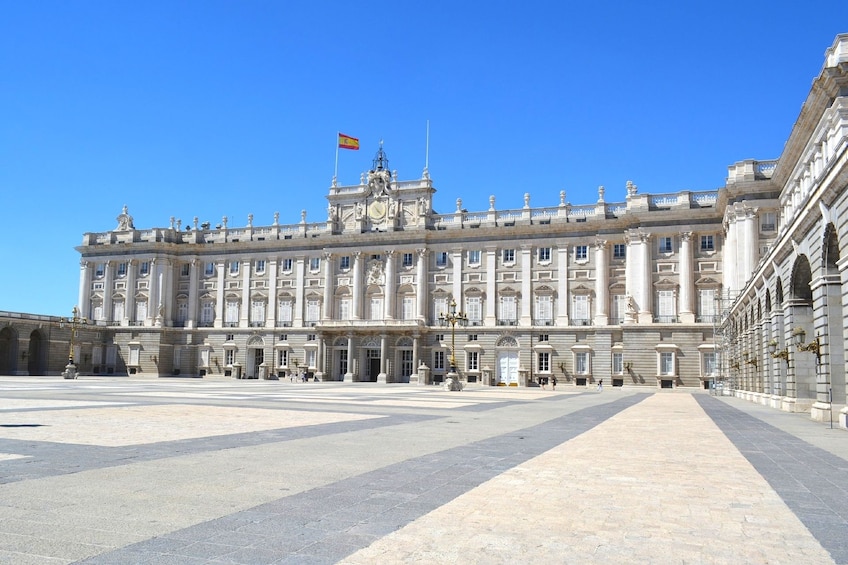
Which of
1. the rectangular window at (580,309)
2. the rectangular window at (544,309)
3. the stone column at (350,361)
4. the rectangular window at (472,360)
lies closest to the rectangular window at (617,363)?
the rectangular window at (580,309)

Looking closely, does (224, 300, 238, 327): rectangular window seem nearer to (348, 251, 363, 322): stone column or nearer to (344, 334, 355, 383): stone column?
(348, 251, 363, 322): stone column

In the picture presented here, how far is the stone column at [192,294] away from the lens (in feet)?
259

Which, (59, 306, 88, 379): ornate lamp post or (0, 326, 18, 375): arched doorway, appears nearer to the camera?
(59, 306, 88, 379): ornate lamp post

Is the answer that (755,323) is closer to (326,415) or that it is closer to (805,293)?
(805,293)

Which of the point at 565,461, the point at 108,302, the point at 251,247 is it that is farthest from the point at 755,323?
the point at 108,302

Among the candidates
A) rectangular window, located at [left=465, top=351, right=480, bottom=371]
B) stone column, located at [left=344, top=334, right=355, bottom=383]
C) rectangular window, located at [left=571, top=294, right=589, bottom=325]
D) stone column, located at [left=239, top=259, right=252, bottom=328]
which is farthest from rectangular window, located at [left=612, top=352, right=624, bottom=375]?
stone column, located at [left=239, top=259, right=252, bottom=328]

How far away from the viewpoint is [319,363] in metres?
72.5

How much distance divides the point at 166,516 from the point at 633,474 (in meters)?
6.46

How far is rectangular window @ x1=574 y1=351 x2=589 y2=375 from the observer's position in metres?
64.5

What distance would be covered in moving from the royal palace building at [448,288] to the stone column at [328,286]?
0.69ft

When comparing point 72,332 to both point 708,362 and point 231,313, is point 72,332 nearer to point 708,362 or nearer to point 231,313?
point 231,313

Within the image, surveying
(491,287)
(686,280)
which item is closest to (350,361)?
(491,287)

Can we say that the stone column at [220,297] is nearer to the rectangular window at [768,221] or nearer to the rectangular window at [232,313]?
the rectangular window at [232,313]

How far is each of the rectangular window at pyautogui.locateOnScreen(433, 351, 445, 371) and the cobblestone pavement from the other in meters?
52.6
